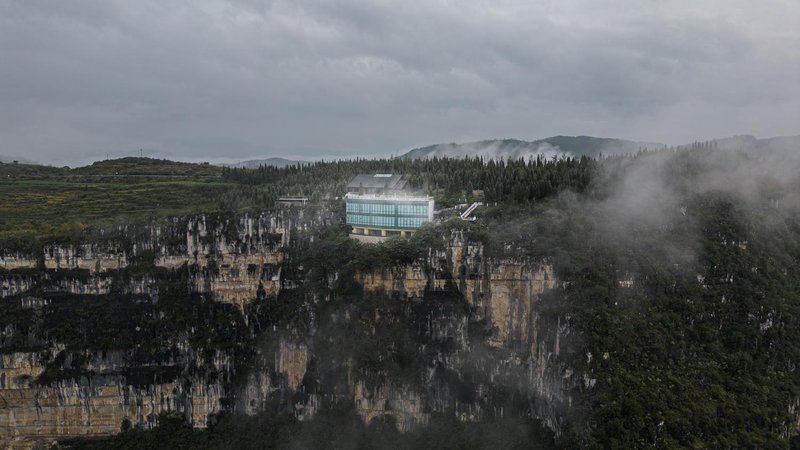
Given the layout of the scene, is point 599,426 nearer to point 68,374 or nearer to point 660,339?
point 660,339

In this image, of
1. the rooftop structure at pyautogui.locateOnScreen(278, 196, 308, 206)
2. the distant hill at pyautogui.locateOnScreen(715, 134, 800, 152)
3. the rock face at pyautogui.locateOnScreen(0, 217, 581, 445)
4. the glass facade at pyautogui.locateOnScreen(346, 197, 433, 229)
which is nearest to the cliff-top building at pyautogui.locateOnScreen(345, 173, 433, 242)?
the glass facade at pyautogui.locateOnScreen(346, 197, 433, 229)

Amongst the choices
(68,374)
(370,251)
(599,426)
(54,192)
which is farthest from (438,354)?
(54,192)

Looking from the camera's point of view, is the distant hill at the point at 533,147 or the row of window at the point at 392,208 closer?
the row of window at the point at 392,208


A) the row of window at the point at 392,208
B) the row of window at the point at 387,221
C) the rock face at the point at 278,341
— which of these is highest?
the row of window at the point at 392,208

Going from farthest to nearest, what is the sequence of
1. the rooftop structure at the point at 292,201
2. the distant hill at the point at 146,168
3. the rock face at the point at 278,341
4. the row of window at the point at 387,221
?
the distant hill at the point at 146,168, the rooftop structure at the point at 292,201, the row of window at the point at 387,221, the rock face at the point at 278,341

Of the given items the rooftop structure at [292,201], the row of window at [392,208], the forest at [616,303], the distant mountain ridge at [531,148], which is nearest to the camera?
the forest at [616,303]

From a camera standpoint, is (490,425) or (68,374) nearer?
(490,425)

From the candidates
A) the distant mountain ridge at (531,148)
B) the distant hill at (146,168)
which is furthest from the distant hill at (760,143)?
the distant hill at (146,168)

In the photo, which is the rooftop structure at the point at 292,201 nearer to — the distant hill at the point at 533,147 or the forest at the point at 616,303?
the forest at the point at 616,303

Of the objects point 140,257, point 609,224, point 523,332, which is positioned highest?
point 609,224
